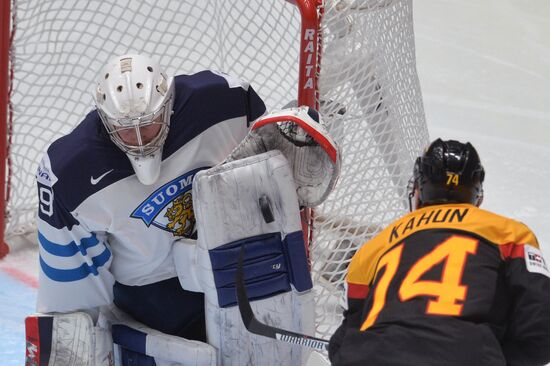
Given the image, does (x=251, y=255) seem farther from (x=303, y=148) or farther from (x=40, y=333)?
(x=40, y=333)

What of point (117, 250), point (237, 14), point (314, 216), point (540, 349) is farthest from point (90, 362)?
point (237, 14)

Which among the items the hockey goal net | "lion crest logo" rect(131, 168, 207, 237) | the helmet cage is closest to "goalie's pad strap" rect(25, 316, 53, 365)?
"lion crest logo" rect(131, 168, 207, 237)

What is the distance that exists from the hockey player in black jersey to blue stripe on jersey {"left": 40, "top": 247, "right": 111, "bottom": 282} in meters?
0.66

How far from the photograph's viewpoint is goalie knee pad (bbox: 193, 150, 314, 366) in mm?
1967

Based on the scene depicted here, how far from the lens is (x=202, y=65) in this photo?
3.37m

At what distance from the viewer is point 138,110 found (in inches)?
72.5

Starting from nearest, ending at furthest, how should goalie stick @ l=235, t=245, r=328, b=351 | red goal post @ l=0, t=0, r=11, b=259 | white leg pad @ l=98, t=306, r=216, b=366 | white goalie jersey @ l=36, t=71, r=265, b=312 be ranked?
goalie stick @ l=235, t=245, r=328, b=351 → white goalie jersey @ l=36, t=71, r=265, b=312 → white leg pad @ l=98, t=306, r=216, b=366 → red goal post @ l=0, t=0, r=11, b=259

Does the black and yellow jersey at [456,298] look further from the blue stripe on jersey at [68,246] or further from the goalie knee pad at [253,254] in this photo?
the blue stripe on jersey at [68,246]

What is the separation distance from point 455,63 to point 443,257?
3285 millimetres

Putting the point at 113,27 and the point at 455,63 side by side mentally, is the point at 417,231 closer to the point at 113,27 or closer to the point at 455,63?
the point at 113,27

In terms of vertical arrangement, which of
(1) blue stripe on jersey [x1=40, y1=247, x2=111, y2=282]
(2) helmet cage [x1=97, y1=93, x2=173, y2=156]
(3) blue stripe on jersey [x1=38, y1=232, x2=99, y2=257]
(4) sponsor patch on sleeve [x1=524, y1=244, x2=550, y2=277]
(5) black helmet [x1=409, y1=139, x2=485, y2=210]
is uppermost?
(2) helmet cage [x1=97, y1=93, x2=173, y2=156]

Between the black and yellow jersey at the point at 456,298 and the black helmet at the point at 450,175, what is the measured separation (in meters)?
0.05

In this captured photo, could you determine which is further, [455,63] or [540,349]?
[455,63]

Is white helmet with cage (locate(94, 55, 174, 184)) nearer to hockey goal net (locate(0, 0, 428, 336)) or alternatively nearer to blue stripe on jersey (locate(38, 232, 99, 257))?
blue stripe on jersey (locate(38, 232, 99, 257))
